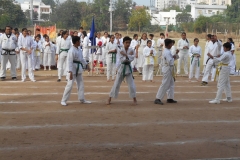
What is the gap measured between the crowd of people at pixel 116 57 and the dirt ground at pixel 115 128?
2.10 ft

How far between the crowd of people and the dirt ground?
639mm

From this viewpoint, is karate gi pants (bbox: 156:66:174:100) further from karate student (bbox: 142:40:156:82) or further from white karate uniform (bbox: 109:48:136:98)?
karate student (bbox: 142:40:156:82)

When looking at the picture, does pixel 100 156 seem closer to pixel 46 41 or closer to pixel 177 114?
pixel 177 114

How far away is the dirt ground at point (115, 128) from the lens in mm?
6504

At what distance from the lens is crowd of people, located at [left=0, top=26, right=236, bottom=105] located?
34.1ft

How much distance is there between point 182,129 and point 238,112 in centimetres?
252

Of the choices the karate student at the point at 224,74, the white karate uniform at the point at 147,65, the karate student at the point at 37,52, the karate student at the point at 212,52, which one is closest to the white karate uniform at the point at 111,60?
the white karate uniform at the point at 147,65

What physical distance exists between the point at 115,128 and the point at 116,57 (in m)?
6.52

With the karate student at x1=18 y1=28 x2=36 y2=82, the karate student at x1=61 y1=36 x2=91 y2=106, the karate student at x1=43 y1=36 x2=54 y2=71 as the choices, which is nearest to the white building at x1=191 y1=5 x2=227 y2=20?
the karate student at x1=43 y1=36 x2=54 y2=71

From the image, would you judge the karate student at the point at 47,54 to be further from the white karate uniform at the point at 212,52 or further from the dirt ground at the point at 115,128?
the white karate uniform at the point at 212,52

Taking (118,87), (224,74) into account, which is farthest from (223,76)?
(118,87)

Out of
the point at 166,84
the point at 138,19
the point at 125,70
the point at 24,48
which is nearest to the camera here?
the point at 125,70

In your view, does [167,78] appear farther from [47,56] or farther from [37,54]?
[47,56]

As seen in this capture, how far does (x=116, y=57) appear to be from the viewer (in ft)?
47.1
